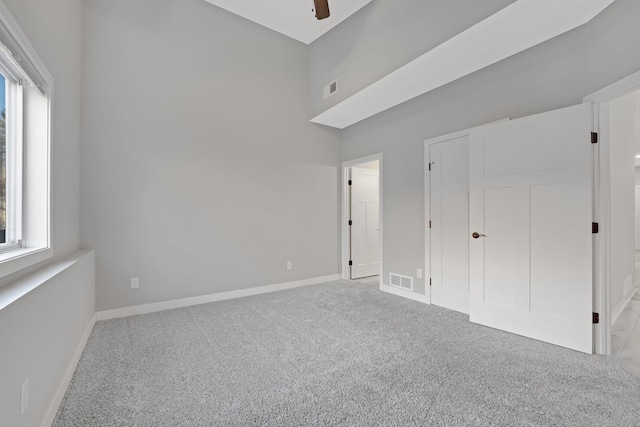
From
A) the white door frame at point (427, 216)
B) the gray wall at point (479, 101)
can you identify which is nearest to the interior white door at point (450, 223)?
the white door frame at point (427, 216)

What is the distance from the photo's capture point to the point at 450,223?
132 inches

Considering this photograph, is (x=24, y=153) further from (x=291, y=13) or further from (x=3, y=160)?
(x=291, y=13)

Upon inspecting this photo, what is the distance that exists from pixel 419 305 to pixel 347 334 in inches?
51.8

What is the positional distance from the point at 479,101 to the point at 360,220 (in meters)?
2.66

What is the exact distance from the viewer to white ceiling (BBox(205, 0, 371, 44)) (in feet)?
11.9

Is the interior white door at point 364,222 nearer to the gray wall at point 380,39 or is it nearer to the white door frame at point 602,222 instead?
the gray wall at point 380,39

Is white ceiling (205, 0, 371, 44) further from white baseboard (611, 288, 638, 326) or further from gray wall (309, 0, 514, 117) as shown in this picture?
white baseboard (611, 288, 638, 326)


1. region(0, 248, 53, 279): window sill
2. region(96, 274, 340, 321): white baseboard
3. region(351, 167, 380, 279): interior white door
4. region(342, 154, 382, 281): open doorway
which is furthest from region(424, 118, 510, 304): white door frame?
region(0, 248, 53, 279): window sill

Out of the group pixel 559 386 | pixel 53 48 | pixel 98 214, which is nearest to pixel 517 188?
pixel 559 386

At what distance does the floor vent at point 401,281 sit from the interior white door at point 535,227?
3.18 ft

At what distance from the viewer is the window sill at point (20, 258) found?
131 centimetres

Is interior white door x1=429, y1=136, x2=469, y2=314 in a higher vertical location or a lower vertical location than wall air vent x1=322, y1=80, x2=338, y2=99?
lower

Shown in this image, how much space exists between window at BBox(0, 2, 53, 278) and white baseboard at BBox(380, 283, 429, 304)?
372 cm

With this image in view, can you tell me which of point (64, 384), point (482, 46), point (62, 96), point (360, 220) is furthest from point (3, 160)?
point (360, 220)
